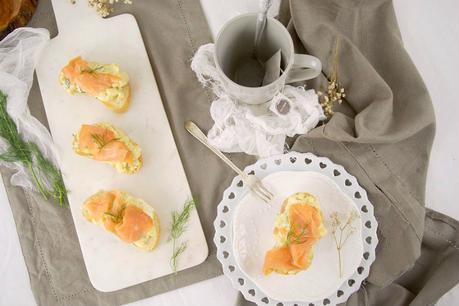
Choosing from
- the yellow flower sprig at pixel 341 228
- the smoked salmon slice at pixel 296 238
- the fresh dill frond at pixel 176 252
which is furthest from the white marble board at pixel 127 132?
the yellow flower sprig at pixel 341 228

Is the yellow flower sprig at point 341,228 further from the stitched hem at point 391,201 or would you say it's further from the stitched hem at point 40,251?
the stitched hem at point 40,251

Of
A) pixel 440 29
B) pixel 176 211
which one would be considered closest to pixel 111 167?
pixel 176 211

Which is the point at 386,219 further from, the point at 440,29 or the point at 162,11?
the point at 162,11

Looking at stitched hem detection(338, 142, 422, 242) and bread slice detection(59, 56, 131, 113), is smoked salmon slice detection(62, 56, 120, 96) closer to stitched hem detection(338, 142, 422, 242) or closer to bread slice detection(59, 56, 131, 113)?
bread slice detection(59, 56, 131, 113)

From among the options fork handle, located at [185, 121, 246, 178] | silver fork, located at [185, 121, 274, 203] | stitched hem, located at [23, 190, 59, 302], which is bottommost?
stitched hem, located at [23, 190, 59, 302]

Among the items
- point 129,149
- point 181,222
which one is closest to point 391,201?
point 181,222

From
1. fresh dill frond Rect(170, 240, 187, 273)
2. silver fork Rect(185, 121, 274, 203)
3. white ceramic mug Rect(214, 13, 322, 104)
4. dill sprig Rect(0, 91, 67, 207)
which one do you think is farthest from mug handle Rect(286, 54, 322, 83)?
dill sprig Rect(0, 91, 67, 207)

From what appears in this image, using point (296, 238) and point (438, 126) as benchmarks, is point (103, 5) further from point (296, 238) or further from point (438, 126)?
point (438, 126)
